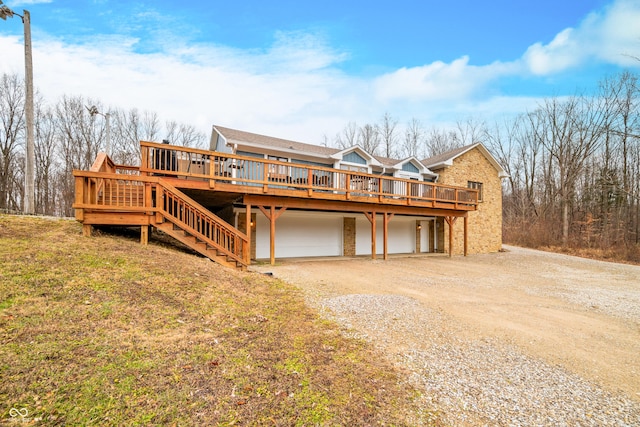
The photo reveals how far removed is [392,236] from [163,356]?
48.0ft

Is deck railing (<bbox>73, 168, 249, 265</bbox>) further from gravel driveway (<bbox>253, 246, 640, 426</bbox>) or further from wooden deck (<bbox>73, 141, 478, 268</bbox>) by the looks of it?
gravel driveway (<bbox>253, 246, 640, 426</bbox>)

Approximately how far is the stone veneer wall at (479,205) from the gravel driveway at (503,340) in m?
8.33

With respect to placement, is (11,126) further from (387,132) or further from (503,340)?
(387,132)

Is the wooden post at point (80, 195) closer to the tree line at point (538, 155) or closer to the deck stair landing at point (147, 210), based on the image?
the deck stair landing at point (147, 210)

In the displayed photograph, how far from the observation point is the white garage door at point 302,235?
1273 cm

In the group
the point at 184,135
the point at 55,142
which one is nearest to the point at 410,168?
the point at 184,135

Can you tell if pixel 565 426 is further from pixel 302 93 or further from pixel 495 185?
pixel 302 93

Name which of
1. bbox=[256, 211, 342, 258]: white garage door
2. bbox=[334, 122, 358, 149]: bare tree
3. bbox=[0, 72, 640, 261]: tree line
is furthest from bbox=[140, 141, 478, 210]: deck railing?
bbox=[334, 122, 358, 149]: bare tree

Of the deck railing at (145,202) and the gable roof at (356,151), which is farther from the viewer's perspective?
the gable roof at (356,151)

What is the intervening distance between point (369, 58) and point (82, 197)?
Result: 18.6 meters

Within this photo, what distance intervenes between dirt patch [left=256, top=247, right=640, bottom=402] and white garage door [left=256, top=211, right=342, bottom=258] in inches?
79.5

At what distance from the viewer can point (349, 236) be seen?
1481 centimetres

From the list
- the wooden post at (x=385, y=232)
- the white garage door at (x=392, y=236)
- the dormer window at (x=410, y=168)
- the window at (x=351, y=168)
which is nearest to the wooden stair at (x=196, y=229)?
the wooden post at (x=385, y=232)

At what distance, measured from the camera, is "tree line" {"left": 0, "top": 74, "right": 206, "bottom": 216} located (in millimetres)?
19547
